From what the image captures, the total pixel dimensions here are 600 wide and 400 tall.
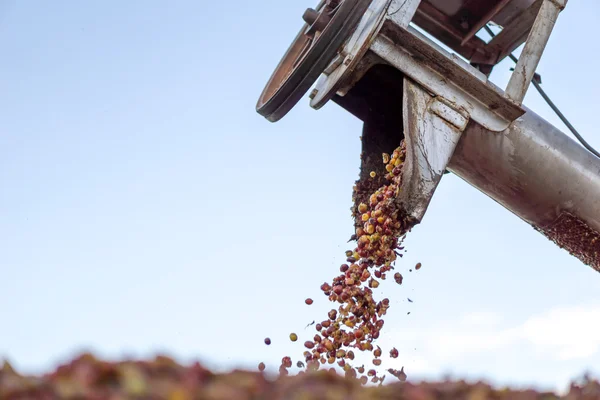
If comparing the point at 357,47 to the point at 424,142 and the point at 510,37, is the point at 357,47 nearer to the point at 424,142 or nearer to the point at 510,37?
the point at 424,142

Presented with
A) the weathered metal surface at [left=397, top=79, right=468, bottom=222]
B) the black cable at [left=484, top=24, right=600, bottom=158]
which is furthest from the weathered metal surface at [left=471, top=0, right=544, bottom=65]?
the weathered metal surface at [left=397, top=79, right=468, bottom=222]

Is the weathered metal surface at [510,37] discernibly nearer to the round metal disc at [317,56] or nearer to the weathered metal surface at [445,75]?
the weathered metal surface at [445,75]

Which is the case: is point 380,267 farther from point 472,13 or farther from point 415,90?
point 472,13

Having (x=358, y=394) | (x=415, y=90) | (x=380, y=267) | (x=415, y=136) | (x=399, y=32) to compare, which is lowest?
(x=358, y=394)

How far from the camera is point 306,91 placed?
323 cm

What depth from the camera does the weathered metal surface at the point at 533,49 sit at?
323 centimetres

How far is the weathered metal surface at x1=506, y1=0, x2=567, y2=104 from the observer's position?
3227 millimetres

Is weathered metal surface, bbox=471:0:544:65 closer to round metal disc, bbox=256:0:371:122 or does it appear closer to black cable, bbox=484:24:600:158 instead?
black cable, bbox=484:24:600:158

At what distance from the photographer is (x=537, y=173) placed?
3.25 meters

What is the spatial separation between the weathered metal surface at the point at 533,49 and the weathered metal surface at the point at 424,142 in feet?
1.05

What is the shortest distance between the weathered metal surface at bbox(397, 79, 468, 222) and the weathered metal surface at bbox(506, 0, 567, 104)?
0.32 m

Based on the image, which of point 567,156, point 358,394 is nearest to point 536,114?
point 567,156

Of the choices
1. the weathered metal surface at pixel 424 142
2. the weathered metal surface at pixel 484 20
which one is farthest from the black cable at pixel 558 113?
the weathered metal surface at pixel 424 142

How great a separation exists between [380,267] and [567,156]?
1.07 meters
